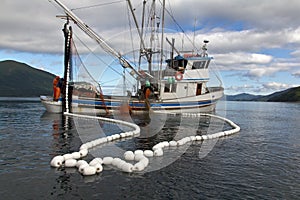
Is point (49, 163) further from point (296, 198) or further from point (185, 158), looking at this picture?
point (296, 198)

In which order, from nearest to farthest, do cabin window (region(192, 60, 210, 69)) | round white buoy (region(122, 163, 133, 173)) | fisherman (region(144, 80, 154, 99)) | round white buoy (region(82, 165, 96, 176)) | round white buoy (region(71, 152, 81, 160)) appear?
round white buoy (region(82, 165, 96, 176)) → round white buoy (region(122, 163, 133, 173)) → round white buoy (region(71, 152, 81, 160)) → fisherman (region(144, 80, 154, 99)) → cabin window (region(192, 60, 210, 69))

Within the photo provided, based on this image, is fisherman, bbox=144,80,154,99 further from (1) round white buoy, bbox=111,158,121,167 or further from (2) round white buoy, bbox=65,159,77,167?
(2) round white buoy, bbox=65,159,77,167

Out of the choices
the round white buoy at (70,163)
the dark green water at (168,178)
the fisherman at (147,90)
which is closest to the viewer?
the dark green water at (168,178)

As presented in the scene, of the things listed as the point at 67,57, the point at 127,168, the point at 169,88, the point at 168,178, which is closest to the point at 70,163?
the point at 127,168

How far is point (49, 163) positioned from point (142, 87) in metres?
35.0

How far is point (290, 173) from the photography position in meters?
13.3

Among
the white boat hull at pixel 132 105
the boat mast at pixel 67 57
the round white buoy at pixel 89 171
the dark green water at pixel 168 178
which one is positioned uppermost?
the boat mast at pixel 67 57

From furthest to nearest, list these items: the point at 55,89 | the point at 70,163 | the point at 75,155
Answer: the point at 55,89
the point at 75,155
the point at 70,163

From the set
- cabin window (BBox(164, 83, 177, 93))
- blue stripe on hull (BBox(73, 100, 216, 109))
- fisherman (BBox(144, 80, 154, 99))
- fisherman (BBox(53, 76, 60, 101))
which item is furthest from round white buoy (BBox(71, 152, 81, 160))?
cabin window (BBox(164, 83, 177, 93))

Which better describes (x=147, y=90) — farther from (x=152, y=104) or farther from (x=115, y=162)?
(x=115, y=162)

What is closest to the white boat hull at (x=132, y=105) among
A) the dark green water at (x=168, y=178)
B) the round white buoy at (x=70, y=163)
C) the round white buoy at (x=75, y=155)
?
the dark green water at (x=168, y=178)

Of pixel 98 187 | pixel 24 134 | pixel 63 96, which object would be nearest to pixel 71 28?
pixel 63 96

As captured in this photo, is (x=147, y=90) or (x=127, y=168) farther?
(x=147, y=90)

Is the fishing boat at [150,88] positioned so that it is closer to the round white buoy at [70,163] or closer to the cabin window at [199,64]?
the cabin window at [199,64]
